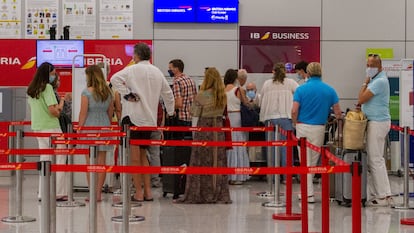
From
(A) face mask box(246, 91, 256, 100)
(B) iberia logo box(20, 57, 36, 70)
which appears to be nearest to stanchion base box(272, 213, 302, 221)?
(A) face mask box(246, 91, 256, 100)

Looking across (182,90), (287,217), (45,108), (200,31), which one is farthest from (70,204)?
(200,31)

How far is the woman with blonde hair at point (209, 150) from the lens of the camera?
8508mm

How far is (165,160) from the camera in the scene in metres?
9.19

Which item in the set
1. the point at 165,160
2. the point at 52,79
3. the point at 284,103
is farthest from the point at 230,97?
the point at 52,79

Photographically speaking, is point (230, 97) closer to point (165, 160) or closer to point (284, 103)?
point (284, 103)

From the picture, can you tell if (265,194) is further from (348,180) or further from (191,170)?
(191,170)

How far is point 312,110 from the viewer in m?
8.55

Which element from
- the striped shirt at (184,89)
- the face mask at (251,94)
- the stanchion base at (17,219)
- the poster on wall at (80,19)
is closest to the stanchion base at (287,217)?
the stanchion base at (17,219)

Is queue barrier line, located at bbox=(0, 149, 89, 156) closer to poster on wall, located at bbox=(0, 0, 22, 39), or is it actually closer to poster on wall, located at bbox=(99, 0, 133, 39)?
poster on wall, located at bbox=(99, 0, 133, 39)

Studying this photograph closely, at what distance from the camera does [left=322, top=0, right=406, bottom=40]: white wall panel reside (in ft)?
42.0

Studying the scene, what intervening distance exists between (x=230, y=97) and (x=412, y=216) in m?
3.51

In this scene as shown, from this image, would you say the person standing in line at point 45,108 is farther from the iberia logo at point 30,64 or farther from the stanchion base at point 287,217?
the iberia logo at point 30,64

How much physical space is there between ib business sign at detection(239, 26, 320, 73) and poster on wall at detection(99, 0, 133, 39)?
5.78ft

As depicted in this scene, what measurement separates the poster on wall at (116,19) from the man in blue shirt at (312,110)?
4614 millimetres
